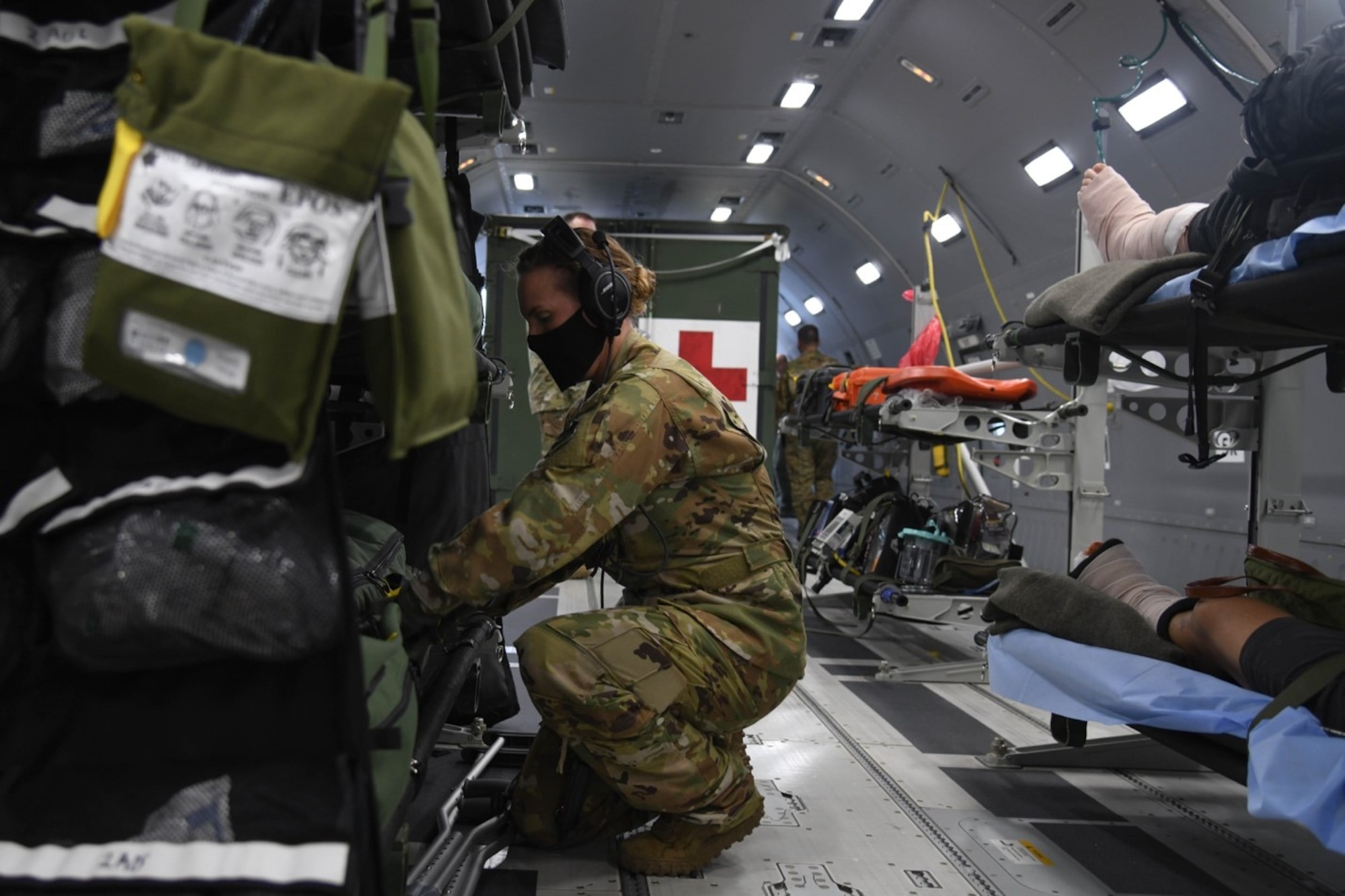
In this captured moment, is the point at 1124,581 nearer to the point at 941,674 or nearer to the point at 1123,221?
the point at 1123,221

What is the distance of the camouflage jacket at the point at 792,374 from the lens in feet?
29.2

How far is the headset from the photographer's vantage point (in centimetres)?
211

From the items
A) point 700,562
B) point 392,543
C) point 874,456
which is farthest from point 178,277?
point 874,456

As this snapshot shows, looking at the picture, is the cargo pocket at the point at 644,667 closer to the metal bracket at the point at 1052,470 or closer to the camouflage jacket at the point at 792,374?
the metal bracket at the point at 1052,470

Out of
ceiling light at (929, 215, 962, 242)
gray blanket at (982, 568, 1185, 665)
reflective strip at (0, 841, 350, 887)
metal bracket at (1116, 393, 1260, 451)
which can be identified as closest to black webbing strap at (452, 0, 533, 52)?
reflective strip at (0, 841, 350, 887)

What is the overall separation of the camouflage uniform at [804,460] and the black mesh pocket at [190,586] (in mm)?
8081

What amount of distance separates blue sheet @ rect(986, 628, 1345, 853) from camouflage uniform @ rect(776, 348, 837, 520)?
21.3 ft

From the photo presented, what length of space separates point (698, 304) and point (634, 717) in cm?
514

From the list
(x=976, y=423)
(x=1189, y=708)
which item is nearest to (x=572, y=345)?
(x=1189, y=708)

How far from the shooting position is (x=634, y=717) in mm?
2014

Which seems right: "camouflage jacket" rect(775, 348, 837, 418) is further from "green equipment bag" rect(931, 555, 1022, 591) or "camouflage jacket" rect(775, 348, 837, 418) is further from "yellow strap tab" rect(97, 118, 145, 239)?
"yellow strap tab" rect(97, 118, 145, 239)

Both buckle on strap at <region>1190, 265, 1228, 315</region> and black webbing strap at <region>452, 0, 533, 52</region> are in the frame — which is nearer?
black webbing strap at <region>452, 0, 533, 52</region>

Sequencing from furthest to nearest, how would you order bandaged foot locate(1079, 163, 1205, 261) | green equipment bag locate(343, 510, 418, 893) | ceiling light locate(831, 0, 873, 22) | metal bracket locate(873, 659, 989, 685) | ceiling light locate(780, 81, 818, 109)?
ceiling light locate(780, 81, 818, 109) < ceiling light locate(831, 0, 873, 22) < metal bracket locate(873, 659, 989, 685) < bandaged foot locate(1079, 163, 1205, 261) < green equipment bag locate(343, 510, 418, 893)

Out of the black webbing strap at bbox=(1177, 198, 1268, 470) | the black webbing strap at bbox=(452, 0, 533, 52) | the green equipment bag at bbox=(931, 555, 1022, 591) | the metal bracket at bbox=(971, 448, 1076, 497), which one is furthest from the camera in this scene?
the green equipment bag at bbox=(931, 555, 1022, 591)
